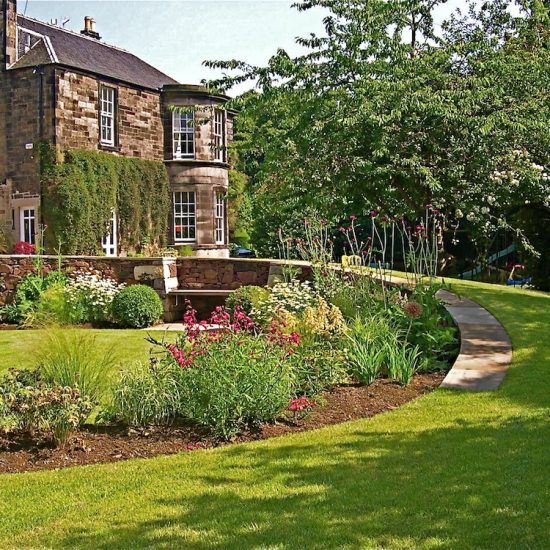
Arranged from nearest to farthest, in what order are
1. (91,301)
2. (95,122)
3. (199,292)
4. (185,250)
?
(91,301) → (199,292) → (95,122) → (185,250)

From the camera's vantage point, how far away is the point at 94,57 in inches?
933

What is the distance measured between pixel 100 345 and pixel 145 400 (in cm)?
603

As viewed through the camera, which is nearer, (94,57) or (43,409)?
(43,409)

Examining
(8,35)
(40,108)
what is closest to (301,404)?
(40,108)

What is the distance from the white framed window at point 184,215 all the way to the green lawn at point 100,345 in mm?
11957

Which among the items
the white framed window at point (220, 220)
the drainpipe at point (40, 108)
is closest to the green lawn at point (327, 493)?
the drainpipe at point (40, 108)

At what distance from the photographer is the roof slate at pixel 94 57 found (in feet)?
73.1

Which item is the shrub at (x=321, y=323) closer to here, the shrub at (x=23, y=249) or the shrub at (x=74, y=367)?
the shrub at (x=74, y=367)

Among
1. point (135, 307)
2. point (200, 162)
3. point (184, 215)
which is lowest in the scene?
point (135, 307)

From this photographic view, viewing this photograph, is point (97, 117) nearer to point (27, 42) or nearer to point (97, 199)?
point (97, 199)

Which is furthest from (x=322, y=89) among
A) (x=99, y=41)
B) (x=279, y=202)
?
(x=99, y=41)

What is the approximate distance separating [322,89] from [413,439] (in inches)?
273

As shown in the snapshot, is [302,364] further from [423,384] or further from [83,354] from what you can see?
[83,354]

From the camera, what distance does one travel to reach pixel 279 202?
13156 mm
